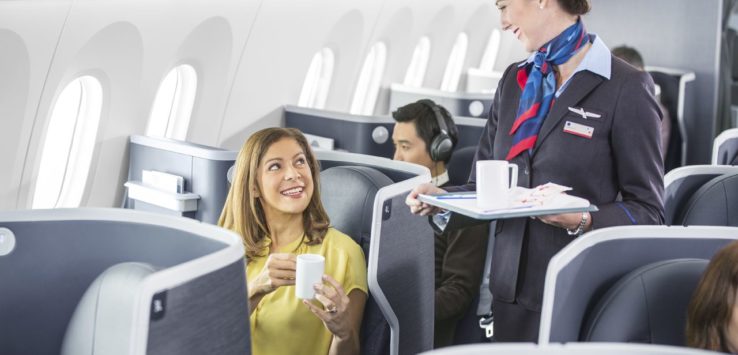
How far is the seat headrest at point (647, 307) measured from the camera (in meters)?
2.39

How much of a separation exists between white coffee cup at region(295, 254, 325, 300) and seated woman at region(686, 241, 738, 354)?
0.99 m

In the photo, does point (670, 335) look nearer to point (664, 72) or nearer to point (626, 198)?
point (626, 198)

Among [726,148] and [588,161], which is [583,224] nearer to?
[588,161]

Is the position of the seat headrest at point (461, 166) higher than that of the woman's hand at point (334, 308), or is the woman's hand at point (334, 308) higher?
the seat headrest at point (461, 166)

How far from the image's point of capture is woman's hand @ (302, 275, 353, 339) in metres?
3.13

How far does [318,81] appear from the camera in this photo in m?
9.12

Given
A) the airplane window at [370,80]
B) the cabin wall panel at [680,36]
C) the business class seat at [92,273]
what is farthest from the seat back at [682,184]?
the cabin wall panel at [680,36]

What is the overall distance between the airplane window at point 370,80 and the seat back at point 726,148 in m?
5.76

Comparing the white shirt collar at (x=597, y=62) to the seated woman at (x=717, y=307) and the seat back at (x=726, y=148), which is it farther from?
the seat back at (x=726, y=148)

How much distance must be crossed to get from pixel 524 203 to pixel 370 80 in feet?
26.3

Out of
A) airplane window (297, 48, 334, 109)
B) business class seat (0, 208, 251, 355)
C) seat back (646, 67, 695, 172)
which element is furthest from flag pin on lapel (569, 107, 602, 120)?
seat back (646, 67, 695, 172)

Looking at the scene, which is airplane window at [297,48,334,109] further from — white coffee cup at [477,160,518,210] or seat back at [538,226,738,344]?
seat back at [538,226,738,344]

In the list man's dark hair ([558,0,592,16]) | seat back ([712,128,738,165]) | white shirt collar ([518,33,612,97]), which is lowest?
seat back ([712,128,738,165])

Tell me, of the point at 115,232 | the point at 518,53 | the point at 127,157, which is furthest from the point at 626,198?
the point at 518,53
